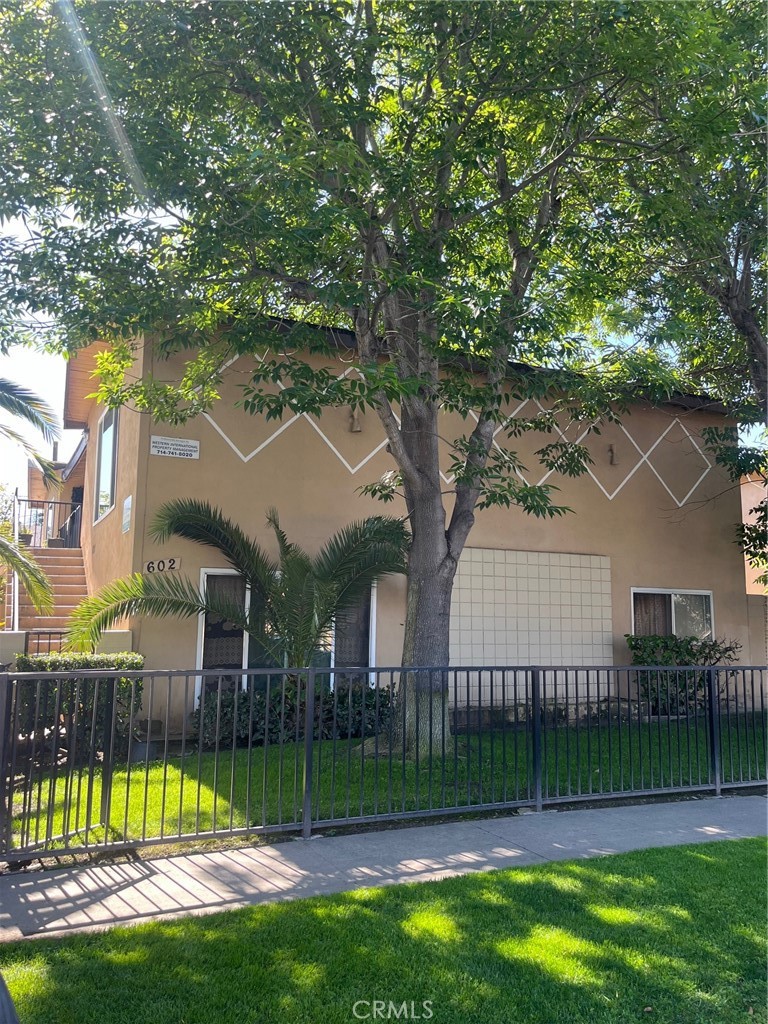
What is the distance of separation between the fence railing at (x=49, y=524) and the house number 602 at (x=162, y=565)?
866 cm

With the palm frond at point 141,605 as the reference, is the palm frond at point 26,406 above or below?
above

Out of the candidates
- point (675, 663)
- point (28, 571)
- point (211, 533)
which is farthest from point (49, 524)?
point (675, 663)

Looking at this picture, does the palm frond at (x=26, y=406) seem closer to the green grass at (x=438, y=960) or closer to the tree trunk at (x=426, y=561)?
the tree trunk at (x=426, y=561)

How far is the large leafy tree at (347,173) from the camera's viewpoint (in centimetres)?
700

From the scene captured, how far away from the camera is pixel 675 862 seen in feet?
18.8

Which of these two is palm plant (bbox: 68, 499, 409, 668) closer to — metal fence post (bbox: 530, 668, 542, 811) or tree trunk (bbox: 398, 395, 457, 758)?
tree trunk (bbox: 398, 395, 457, 758)

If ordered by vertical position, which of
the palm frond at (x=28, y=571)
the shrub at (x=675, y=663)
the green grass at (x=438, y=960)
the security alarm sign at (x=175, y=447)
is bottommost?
the green grass at (x=438, y=960)

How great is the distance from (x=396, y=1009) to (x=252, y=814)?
317cm

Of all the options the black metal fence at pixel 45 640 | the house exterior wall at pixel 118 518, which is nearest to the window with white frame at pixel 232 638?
the house exterior wall at pixel 118 518

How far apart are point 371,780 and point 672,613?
9.22 metres

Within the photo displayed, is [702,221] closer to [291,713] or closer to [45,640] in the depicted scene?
[291,713]

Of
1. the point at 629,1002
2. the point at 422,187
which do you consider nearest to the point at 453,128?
the point at 422,187

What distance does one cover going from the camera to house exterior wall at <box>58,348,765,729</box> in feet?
35.0

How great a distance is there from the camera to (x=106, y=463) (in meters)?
13.3
